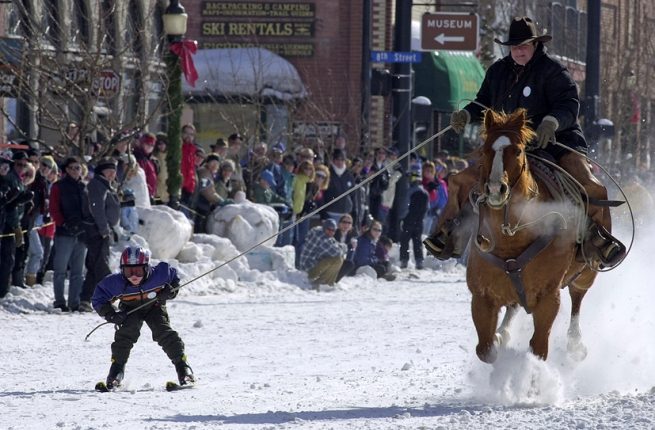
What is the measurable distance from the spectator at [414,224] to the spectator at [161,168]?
4.32 metres

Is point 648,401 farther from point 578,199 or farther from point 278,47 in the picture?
point 278,47

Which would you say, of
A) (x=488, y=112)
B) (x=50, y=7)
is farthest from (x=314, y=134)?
(x=488, y=112)

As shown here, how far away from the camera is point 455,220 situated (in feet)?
36.4

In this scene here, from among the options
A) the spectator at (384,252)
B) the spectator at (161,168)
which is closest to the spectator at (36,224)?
the spectator at (161,168)

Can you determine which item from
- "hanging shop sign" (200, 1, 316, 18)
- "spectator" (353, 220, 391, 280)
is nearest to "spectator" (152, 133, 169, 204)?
"spectator" (353, 220, 391, 280)

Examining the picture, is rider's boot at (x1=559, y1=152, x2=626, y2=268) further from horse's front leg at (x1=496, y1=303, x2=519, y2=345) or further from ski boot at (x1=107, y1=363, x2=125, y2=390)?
ski boot at (x1=107, y1=363, x2=125, y2=390)

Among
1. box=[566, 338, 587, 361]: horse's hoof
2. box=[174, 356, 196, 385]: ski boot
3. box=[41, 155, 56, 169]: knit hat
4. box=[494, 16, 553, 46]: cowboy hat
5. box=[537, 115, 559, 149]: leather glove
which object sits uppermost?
box=[494, 16, 553, 46]: cowboy hat

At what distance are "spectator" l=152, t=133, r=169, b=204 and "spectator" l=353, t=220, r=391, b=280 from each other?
280 cm

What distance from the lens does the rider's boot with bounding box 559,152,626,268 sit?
10961 mm

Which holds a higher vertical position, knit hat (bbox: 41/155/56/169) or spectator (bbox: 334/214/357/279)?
knit hat (bbox: 41/155/56/169)

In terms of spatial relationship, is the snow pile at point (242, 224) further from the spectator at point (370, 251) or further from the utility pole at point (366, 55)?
the utility pole at point (366, 55)

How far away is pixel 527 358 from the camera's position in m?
10.5

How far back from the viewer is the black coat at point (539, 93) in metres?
11.1

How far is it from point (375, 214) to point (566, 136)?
14.5m
